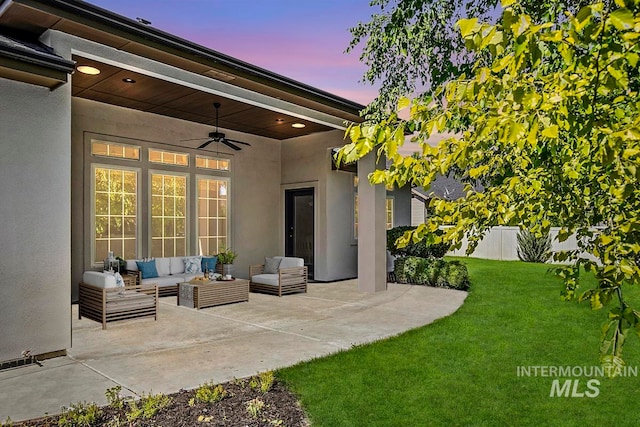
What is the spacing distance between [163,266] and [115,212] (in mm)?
1415

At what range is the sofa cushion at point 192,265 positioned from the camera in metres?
9.48

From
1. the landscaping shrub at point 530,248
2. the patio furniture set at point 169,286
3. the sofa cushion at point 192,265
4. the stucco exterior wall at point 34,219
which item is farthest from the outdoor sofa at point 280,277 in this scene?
the landscaping shrub at point 530,248

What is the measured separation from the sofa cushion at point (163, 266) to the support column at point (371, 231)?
3952mm

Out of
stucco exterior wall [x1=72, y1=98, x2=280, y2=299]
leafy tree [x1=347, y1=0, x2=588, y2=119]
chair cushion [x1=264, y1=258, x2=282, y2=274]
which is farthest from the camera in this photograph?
chair cushion [x1=264, y1=258, x2=282, y2=274]

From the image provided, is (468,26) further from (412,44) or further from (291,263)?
(291,263)

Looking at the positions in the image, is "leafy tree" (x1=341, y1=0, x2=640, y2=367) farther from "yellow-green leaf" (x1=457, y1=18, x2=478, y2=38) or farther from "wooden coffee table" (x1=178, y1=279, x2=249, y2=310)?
"wooden coffee table" (x1=178, y1=279, x2=249, y2=310)

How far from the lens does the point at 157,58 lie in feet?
19.3

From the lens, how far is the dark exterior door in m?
11.7

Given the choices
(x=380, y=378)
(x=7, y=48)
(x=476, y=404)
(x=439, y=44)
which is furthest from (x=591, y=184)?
(x=7, y=48)

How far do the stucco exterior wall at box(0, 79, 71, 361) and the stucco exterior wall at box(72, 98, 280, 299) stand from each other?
376cm

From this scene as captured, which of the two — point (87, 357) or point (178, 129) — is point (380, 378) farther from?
point (178, 129)

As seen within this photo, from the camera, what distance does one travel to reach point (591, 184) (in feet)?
6.00

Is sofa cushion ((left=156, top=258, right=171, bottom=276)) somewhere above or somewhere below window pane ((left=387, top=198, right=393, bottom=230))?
below

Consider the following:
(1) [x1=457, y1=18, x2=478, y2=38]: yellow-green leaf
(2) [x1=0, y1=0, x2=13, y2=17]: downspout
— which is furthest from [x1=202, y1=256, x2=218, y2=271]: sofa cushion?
(1) [x1=457, y1=18, x2=478, y2=38]: yellow-green leaf
